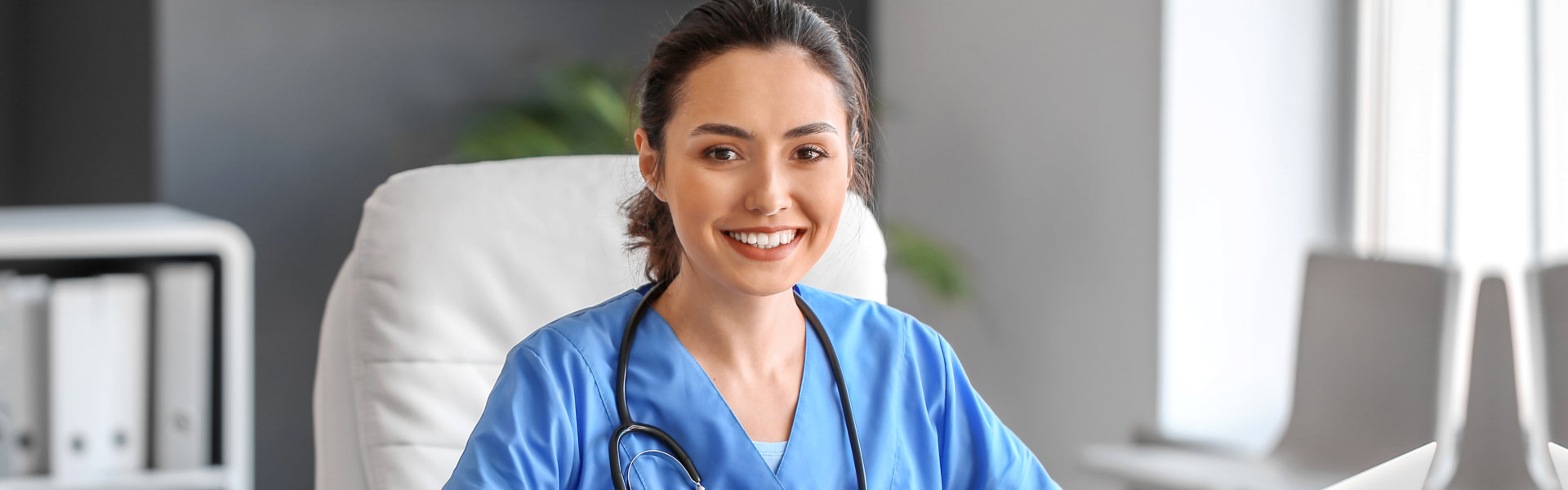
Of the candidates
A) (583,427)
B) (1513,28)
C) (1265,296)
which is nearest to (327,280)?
(583,427)

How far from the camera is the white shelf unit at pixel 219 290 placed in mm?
1557

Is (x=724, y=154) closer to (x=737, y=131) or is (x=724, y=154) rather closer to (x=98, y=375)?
(x=737, y=131)

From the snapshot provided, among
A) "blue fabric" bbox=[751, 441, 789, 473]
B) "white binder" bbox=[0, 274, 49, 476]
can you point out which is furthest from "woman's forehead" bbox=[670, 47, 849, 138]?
"white binder" bbox=[0, 274, 49, 476]

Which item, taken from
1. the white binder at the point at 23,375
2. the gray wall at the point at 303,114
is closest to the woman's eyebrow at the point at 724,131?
the white binder at the point at 23,375

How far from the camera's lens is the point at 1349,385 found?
1.98 meters

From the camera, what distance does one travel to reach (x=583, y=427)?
0.91 metres

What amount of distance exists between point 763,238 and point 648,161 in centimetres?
13

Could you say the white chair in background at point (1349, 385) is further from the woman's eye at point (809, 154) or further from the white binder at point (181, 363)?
the white binder at point (181, 363)

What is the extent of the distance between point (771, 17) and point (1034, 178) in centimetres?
175

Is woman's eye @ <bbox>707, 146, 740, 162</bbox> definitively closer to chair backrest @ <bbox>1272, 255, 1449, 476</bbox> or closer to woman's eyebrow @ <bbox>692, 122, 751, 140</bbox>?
woman's eyebrow @ <bbox>692, 122, 751, 140</bbox>

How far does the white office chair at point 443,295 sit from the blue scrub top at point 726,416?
18 cm

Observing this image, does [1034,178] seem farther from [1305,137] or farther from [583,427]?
[583,427]

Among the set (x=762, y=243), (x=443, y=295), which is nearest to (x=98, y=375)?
(x=443, y=295)

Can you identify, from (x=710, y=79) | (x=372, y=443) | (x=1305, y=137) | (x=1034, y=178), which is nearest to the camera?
(x=710, y=79)
